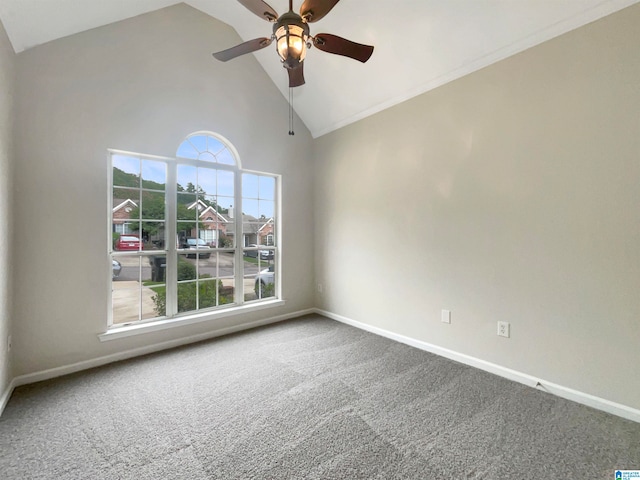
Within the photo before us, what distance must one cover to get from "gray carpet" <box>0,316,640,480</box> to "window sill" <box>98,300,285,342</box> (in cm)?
30

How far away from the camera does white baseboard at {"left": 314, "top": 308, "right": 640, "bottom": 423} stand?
6.39 ft

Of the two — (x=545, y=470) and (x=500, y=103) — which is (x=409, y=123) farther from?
(x=545, y=470)

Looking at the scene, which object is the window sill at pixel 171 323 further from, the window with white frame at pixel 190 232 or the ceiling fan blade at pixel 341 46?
the ceiling fan blade at pixel 341 46

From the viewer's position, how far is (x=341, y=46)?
6.59ft

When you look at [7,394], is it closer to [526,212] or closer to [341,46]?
[341,46]

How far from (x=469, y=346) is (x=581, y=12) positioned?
9.29ft

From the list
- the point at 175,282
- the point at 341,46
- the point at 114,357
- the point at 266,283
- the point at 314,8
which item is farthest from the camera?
the point at 266,283

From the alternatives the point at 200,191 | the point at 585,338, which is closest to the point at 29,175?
the point at 200,191

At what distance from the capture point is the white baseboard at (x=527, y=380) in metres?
1.95

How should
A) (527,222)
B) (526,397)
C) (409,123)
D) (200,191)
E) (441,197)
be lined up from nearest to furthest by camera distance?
1. (526,397)
2. (527,222)
3. (441,197)
4. (409,123)
5. (200,191)

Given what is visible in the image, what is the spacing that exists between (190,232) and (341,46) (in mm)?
2588

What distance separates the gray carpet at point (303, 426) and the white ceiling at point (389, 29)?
287 centimetres

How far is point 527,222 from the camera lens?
235cm

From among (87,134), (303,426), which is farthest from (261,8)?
(303,426)
